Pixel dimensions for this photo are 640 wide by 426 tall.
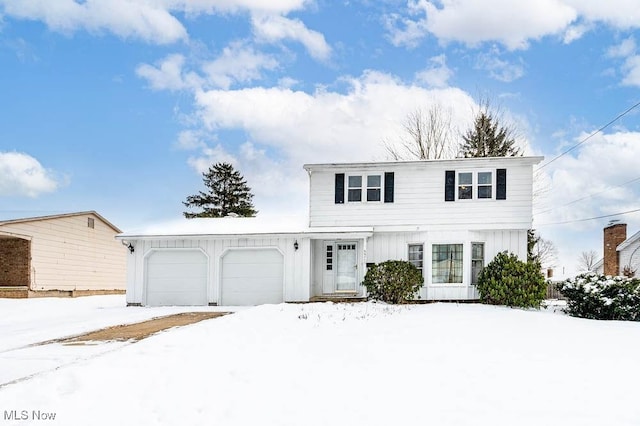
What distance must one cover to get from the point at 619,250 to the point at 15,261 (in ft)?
97.8

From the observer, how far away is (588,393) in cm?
688

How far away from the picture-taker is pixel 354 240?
63.8ft

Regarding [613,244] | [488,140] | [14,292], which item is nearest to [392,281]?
[488,140]

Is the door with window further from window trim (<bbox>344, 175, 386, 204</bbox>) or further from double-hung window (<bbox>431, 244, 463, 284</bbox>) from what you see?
double-hung window (<bbox>431, 244, 463, 284</bbox>)

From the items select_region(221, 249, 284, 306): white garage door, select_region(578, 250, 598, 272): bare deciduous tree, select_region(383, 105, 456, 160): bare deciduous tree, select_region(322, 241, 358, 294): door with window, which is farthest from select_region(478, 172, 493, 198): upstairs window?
select_region(578, 250, 598, 272): bare deciduous tree

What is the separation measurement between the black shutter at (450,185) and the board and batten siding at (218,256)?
541 centimetres

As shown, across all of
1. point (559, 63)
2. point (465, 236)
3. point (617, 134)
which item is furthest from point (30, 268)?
point (617, 134)

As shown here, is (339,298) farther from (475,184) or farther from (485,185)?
(485,185)

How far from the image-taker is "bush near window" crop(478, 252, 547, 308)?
17.2 m

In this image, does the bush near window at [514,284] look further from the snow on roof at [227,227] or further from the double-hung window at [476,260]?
the snow on roof at [227,227]

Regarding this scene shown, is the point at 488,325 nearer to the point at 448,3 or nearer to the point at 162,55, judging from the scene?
the point at 448,3

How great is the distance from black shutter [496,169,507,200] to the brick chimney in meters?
12.2

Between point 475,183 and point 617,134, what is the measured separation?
8.19 metres

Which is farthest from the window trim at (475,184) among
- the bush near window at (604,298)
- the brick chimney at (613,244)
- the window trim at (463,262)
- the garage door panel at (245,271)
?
the brick chimney at (613,244)
